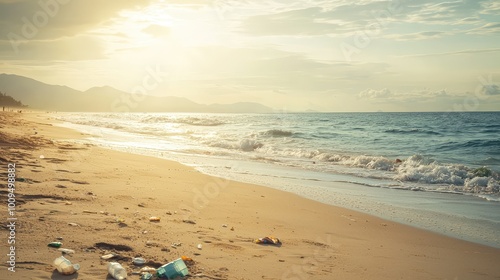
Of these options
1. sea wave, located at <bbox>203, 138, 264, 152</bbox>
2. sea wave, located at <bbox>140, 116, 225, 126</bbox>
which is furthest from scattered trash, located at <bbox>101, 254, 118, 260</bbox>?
sea wave, located at <bbox>140, 116, 225, 126</bbox>

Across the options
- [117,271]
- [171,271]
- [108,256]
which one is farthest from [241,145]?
[117,271]

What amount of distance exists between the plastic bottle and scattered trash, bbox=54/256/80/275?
0.31 m

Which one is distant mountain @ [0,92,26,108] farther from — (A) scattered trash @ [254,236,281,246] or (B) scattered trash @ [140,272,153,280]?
(B) scattered trash @ [140,272,153,280]

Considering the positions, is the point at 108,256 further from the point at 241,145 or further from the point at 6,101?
the point at 6,101

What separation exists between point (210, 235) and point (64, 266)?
7.18 ft

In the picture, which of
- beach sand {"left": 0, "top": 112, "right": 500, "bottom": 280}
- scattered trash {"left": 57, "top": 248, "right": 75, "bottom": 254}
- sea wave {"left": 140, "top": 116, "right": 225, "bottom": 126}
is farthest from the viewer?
sea wave {"left": 140, "top": 116, "right": 225, "bottom": 126}

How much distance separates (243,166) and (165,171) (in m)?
4.06

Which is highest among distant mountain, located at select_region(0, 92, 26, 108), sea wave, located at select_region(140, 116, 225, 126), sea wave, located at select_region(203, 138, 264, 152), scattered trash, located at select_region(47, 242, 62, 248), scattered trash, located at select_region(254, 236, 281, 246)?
distant mountain, located at select_region(0, 92, 26, 108)

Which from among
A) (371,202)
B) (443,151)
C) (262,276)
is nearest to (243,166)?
(371,202)

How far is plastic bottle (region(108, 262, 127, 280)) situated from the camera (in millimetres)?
3266

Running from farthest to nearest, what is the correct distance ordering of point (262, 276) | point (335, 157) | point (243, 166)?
point (335, 157), point (243, 166), point (262, 276)

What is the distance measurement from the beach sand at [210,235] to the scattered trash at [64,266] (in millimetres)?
56

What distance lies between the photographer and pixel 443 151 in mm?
22000

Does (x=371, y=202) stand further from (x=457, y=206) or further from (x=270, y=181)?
(x=270, y=181)
